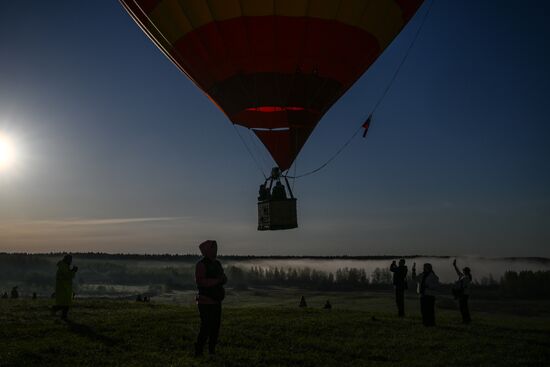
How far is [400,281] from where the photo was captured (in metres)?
17.6

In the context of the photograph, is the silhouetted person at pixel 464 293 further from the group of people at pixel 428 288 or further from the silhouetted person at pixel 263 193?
the silhouetted person at pixel 263 193

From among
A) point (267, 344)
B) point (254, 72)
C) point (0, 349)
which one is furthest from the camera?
point (254, 72)

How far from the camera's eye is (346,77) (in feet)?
61.1

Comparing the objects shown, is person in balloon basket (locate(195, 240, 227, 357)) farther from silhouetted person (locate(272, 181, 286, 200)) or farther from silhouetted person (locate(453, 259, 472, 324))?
silhouetted person (locate(453, 259, 472, 324))

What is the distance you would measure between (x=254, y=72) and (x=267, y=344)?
→ 369 inches

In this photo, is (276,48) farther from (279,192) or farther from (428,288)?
(428,288)

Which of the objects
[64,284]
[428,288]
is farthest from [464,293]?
[64,284]

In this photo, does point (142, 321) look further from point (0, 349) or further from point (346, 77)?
point (346, 77)

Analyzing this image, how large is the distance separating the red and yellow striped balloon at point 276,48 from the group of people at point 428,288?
5472 millimetres

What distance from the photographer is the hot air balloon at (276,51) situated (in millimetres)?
16656

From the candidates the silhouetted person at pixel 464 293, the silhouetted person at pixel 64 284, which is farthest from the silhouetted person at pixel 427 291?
the silhouetted person at pixel 64 284

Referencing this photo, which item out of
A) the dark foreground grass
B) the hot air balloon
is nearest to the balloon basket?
the hot air balloon

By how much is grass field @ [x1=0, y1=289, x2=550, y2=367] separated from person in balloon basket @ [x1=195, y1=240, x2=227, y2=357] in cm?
74

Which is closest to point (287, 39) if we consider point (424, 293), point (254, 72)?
point (254, 72)
